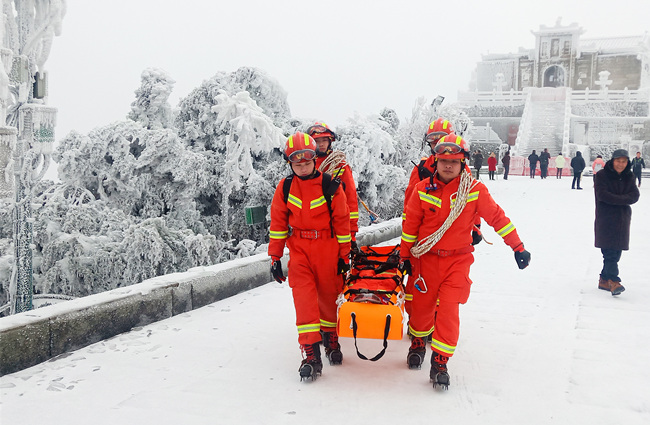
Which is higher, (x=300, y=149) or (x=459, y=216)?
(x=300, y=149)

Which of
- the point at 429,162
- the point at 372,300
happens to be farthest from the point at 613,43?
the point at 372,300

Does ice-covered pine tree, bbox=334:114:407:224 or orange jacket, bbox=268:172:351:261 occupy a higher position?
ice-covered pine tree, bbox=334:114:407:224

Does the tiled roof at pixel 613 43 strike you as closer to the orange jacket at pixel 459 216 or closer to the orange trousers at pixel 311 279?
the orange jacket at pixel 459 216

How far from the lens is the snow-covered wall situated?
13.3 feet

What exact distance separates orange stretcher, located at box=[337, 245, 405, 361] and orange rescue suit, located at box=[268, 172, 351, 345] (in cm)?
21

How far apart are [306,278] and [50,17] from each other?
23.6 feet

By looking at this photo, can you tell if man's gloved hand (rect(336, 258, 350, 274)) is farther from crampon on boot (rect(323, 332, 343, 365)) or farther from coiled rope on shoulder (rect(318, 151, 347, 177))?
coiled rope on shoulder (rect(318, 151, 347, 177))

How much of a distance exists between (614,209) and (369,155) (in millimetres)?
7722

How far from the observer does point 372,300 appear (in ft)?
13.0

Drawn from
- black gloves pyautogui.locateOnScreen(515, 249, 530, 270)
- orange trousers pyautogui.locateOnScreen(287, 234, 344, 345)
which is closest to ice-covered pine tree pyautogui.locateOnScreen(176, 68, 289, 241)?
orange trousers pyautogui.locateOnScreen(287, 234, 344, 345)

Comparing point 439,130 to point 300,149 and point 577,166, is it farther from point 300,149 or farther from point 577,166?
point 577,166

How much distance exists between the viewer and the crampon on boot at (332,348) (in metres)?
4.30

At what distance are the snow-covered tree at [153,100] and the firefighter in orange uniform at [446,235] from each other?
11.6 meters

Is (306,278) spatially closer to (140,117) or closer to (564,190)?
(140,117)
